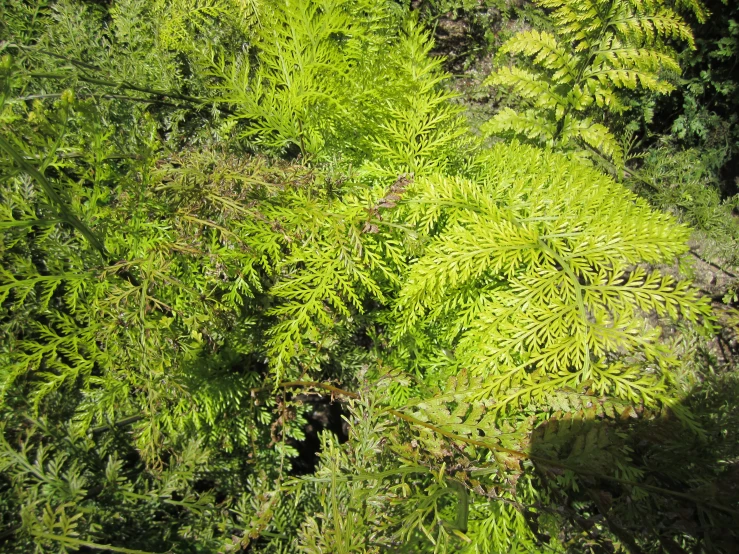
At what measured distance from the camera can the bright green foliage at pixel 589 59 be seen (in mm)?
1752

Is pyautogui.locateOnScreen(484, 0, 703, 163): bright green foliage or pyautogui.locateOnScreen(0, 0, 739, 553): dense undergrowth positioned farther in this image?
pyautogui.locateOnScreen(484, 0, 703, 163): bright green foliage

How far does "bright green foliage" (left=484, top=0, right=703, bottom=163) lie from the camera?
5.75 feet

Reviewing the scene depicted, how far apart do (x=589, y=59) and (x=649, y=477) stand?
1.62 m

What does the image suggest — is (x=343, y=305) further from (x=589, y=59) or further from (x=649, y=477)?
(x=589, y=59)

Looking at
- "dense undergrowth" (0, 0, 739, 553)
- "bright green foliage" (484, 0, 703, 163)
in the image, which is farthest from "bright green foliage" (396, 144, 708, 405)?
"bright green foliage" (484, 0, 703, 163)

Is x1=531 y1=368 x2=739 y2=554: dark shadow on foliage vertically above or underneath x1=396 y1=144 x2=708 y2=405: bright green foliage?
underneath

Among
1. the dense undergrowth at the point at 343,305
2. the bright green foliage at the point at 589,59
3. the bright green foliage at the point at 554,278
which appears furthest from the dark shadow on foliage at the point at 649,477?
the bright green foliage at the point at 589,59

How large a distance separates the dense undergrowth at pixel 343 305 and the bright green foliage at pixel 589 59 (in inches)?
0.6

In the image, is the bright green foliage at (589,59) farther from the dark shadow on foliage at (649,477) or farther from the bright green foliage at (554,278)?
the dark shadow on foliage at (649,477)

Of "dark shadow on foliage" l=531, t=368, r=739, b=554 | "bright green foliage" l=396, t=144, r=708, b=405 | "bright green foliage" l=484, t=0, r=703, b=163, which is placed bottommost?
"dark shadow on foliage" l=531, t=368, r=739, b=554

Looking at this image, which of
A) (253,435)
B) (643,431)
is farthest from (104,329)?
(643,431)

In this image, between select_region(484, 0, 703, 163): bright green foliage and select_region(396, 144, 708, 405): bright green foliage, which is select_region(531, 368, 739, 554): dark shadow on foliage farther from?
select_region(484, 0, 703, 163): bright green foliage

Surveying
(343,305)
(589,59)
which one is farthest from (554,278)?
(589,59)

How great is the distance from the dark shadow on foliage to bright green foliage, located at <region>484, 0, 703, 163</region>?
1.17m
